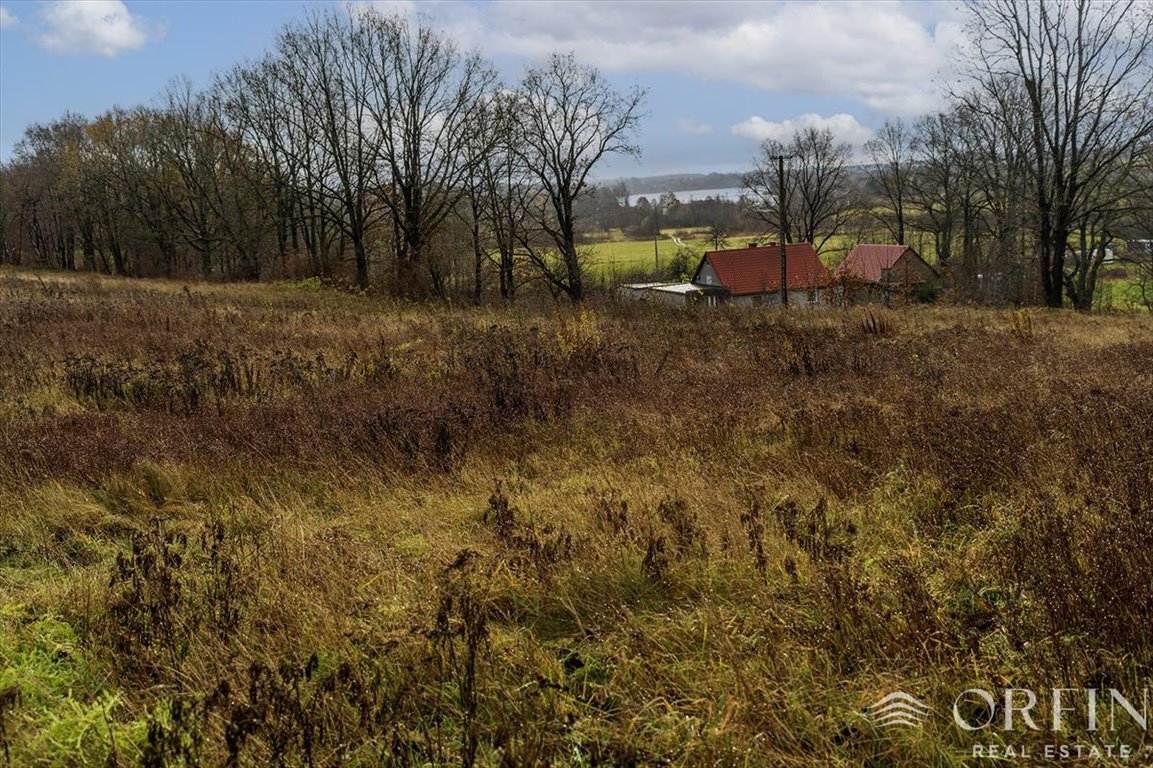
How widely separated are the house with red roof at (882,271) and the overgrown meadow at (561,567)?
124 feet

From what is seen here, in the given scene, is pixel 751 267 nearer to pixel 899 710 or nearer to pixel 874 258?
pixel 874 258

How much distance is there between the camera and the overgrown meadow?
261 centimetres

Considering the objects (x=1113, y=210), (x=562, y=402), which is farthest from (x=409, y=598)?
(x=1113, y=210)

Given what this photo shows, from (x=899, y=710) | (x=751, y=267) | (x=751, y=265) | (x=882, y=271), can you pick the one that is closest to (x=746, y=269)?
(x=751, y=267)

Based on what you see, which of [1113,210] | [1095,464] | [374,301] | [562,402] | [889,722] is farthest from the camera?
[1113,210]

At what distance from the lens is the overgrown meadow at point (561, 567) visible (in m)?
2.61

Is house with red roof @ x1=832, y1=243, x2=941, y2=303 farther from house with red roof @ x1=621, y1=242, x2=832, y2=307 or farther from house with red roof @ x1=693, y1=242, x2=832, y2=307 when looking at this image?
house with red roof @ x1=621, y1=242, x2=832, y2=307

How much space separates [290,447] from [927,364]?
7.93 metres

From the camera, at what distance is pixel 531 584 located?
11.8 feet

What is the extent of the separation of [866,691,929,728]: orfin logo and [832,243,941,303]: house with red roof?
1699 inches

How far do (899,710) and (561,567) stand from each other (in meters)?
1.73

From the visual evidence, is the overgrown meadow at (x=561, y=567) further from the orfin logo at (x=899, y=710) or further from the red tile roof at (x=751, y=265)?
the red tile roof at (x=751, y=265)

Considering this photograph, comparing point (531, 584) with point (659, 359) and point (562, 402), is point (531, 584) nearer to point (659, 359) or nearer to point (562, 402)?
point (562, 402)

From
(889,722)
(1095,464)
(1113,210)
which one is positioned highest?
(1113,210)
